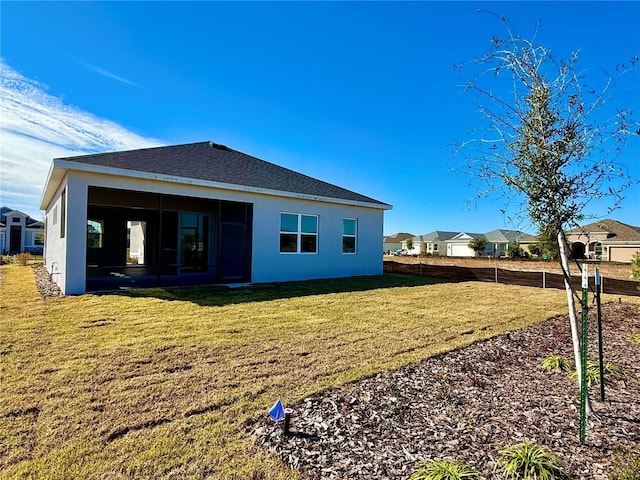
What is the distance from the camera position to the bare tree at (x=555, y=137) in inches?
130

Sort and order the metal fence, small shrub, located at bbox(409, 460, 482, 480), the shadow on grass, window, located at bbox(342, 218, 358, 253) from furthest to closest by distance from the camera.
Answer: window, located at bbox(342, 218, 358, 253)
the metal fence
the shadow on grass
small shrub, located at bbox(409, 460, 482, 480)

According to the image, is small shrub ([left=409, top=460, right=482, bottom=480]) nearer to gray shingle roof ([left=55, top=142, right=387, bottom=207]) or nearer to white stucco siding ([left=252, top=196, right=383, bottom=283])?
gray shingle roof ([left=55, top=142, right=387, bottom=207])

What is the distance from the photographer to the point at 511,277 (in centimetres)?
1366

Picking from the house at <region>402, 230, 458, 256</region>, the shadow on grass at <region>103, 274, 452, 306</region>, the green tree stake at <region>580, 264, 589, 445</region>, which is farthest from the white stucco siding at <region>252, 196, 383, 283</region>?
the house at <region>402, 230, 458, 256</region>

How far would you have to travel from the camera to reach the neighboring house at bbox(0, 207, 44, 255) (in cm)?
3148

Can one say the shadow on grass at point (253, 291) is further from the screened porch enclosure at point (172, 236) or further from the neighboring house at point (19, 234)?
the neighboring house at point (19, 234)

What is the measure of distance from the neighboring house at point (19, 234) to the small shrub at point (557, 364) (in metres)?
39.1

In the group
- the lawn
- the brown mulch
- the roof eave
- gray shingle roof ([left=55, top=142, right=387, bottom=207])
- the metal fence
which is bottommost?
the brown mulch

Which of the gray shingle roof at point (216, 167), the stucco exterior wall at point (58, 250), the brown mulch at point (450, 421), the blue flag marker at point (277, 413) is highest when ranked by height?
the gray shingle roof at point (216, 167)

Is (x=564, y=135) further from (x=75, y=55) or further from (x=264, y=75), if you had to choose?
(x=75, y=55)

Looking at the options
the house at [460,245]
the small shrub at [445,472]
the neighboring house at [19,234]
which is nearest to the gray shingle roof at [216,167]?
the small shrub at [445,472]

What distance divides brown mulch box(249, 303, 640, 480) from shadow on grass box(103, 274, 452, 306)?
17.6 feet

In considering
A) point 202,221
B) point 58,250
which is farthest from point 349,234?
point 58,250

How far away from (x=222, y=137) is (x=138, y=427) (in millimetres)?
15669
